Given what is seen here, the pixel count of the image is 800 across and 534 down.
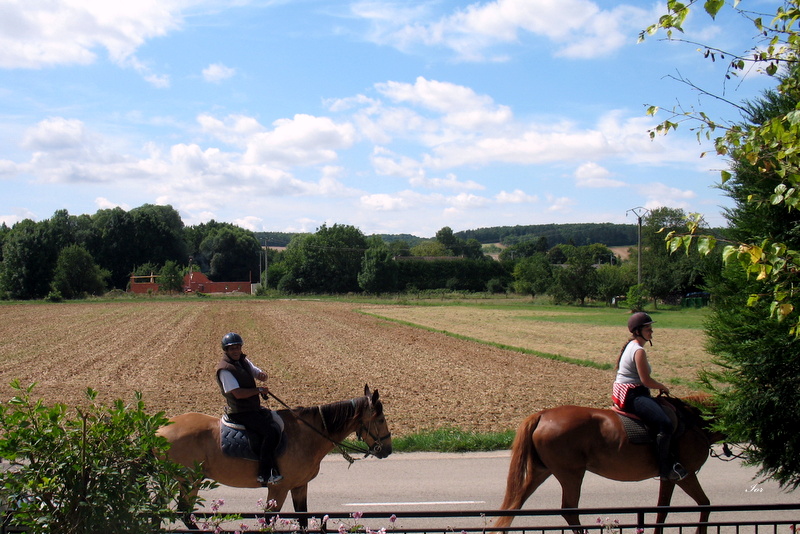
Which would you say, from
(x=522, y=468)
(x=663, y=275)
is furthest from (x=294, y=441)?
(x=663, y=275)

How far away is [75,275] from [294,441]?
76.6 meters

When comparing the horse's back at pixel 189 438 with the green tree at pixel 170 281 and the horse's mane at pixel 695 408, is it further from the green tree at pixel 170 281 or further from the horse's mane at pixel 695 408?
the green tree at pixel 170 281

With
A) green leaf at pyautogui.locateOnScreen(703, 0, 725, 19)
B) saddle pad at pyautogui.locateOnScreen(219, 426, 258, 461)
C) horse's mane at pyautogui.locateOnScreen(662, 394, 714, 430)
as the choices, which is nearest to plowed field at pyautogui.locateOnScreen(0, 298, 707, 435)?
horse's mane at pyautogui.locateOnScreen(662, 394, 714, 430)

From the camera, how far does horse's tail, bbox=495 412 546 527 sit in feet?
19.6

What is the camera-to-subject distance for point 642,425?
20.1 ft

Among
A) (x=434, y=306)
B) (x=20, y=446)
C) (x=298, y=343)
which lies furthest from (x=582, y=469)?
(x=434, y=306)

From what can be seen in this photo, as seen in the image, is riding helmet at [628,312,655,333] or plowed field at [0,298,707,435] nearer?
riding helmet at [628,312,655,333]

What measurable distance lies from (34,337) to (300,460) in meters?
31.9

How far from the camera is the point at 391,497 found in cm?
785

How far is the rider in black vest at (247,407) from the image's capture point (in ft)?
19.7

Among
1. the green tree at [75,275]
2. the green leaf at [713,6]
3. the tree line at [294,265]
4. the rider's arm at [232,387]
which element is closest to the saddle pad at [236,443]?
the rider's arm at [232,387]

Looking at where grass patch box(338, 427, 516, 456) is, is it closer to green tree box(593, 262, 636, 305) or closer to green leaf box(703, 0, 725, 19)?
green leaf box(703, 0, 725, 19)

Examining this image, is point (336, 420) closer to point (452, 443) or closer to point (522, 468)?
point (522, 468)

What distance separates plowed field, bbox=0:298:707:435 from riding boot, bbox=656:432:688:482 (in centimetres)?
670
